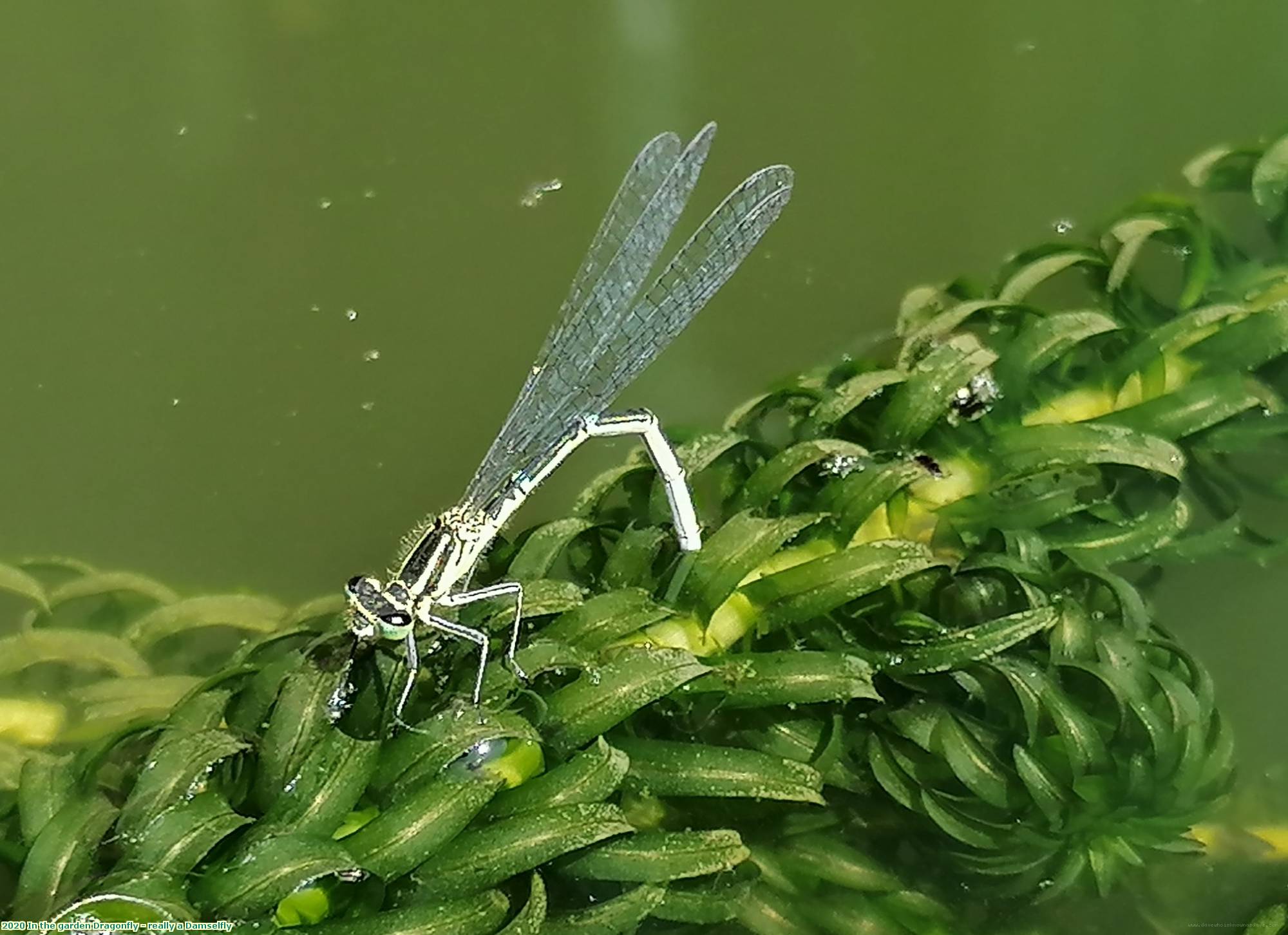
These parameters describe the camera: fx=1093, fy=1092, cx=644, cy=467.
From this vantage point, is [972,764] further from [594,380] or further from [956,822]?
[594,380]

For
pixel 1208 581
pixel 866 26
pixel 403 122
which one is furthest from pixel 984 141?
pixel 403 122

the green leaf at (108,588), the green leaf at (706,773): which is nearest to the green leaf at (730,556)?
the green leaf at (706,773)

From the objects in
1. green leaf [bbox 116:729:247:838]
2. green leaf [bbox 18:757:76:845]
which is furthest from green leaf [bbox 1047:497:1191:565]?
green leaf [bbox 18:757:76:845]

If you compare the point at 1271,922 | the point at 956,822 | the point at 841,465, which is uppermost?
the point at 841,465

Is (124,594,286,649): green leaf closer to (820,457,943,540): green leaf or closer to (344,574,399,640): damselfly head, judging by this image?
(344,574,399,640): damselfly head

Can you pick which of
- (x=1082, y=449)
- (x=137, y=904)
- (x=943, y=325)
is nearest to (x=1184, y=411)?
(x=1082, y=449)

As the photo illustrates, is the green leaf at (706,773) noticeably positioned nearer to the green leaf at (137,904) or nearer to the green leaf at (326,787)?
the green leaf at (326,787)
